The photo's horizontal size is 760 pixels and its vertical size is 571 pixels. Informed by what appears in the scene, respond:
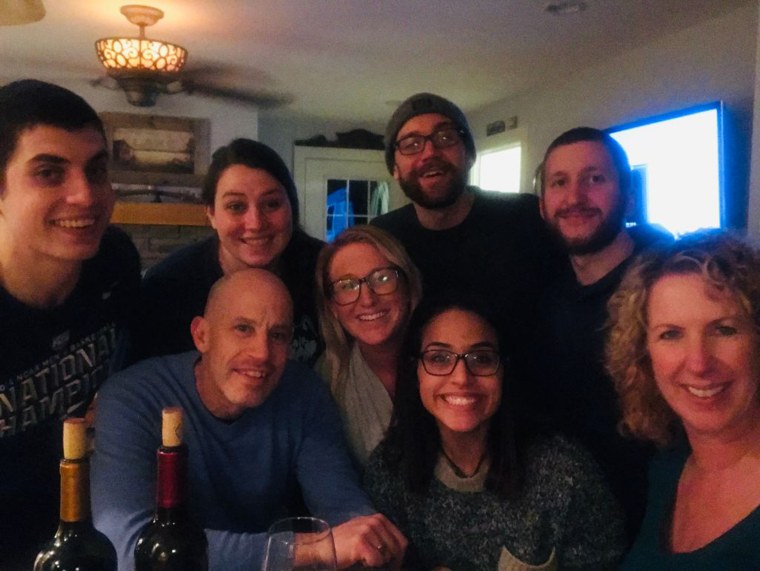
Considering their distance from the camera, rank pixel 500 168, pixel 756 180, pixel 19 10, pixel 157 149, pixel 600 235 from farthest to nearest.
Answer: pixel 500 168 < pixel 157 149 < pixel 756 180 < pixel 600 235 < pixel 19 10

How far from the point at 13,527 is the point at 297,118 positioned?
17.5 ft

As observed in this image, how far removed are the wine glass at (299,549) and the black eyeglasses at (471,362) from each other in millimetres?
588

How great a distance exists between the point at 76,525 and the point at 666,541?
991 mm

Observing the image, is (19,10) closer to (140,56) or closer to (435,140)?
(435,140)

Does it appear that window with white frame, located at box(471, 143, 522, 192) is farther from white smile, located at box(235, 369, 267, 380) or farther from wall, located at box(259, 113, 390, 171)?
white smile, located at box(235, 369, 267, 380)

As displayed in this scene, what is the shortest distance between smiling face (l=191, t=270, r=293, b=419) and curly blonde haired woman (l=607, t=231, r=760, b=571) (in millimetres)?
688

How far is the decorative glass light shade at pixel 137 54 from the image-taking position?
12.0ft

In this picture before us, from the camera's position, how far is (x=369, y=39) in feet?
12.5

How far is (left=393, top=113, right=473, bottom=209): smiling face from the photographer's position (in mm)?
2326

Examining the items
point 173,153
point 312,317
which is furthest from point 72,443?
point 173,153

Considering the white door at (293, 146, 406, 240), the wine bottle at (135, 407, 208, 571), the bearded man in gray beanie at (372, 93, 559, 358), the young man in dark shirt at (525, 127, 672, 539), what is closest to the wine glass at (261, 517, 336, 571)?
the wine bottle at (135, 407, 208, 571)

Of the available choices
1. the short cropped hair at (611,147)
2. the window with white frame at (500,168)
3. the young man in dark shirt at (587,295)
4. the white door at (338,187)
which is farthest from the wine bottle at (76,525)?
the white door at (338,187)

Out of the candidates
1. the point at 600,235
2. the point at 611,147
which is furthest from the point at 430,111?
the point at 600,235

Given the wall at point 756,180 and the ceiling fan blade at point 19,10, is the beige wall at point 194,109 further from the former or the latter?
the ceiling fan blade at point 19,10
